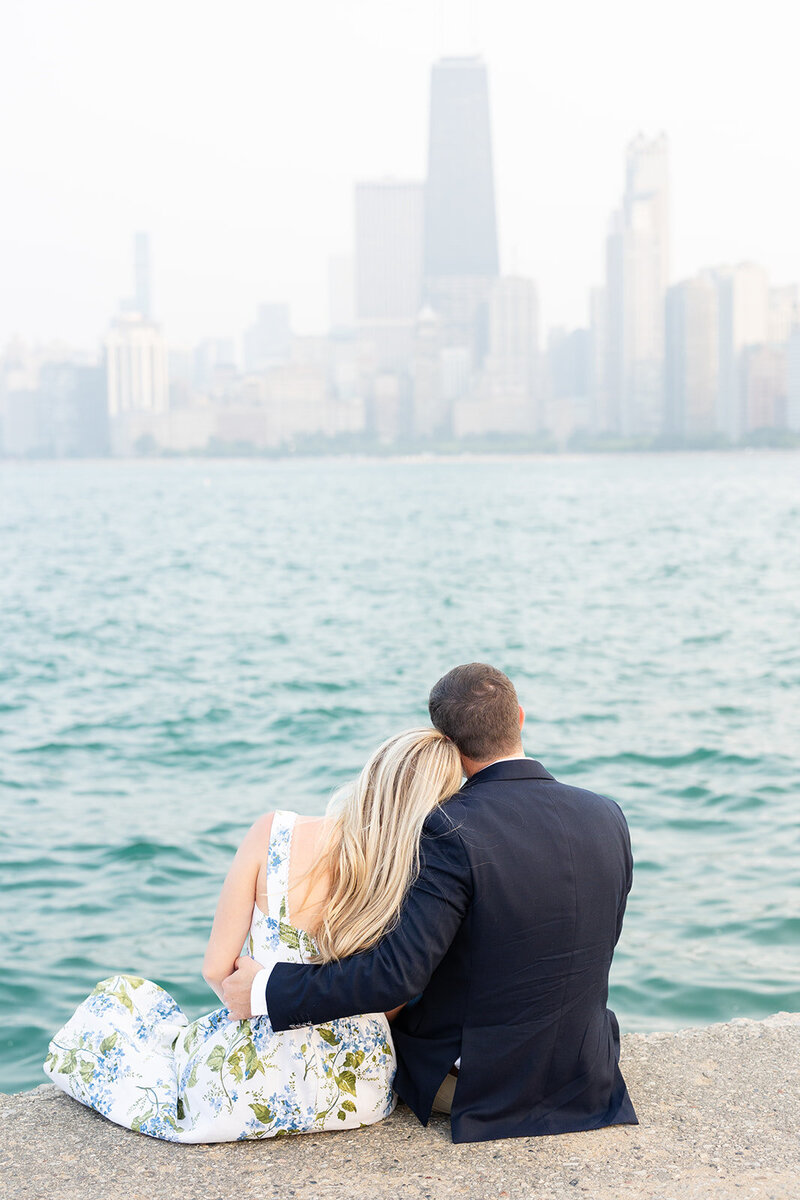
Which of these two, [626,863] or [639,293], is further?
[639,293]

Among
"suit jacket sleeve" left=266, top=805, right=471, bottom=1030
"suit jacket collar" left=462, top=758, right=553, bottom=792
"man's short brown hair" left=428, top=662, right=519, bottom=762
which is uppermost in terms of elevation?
"man's short brown hair" left=428, top=662, right=519, bottom=762

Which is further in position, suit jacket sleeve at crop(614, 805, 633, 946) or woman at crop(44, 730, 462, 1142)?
suit jacket sleeve at crop(614, 805, 633, 946)

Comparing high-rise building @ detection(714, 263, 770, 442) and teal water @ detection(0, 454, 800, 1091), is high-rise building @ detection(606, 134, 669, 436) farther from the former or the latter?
teal water @ detection(0, 454, 800, 1091)

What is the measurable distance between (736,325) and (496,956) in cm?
15779

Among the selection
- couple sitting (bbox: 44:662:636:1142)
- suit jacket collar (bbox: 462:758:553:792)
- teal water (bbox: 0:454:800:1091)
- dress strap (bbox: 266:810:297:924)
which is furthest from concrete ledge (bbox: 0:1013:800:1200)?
teal water (bbox: 0:454:800:1091)

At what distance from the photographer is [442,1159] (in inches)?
100

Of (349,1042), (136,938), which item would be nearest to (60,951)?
(136,938)

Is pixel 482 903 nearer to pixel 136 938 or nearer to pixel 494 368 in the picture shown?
pixel 136 938

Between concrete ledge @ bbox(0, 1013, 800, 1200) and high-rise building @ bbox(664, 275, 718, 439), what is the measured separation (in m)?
136

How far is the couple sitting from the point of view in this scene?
93.9 inches

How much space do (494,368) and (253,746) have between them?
167435 millimetres

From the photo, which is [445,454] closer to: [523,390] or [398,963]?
[523,390]

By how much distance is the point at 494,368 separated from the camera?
568 ft

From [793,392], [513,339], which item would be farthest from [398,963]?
[513,339]
